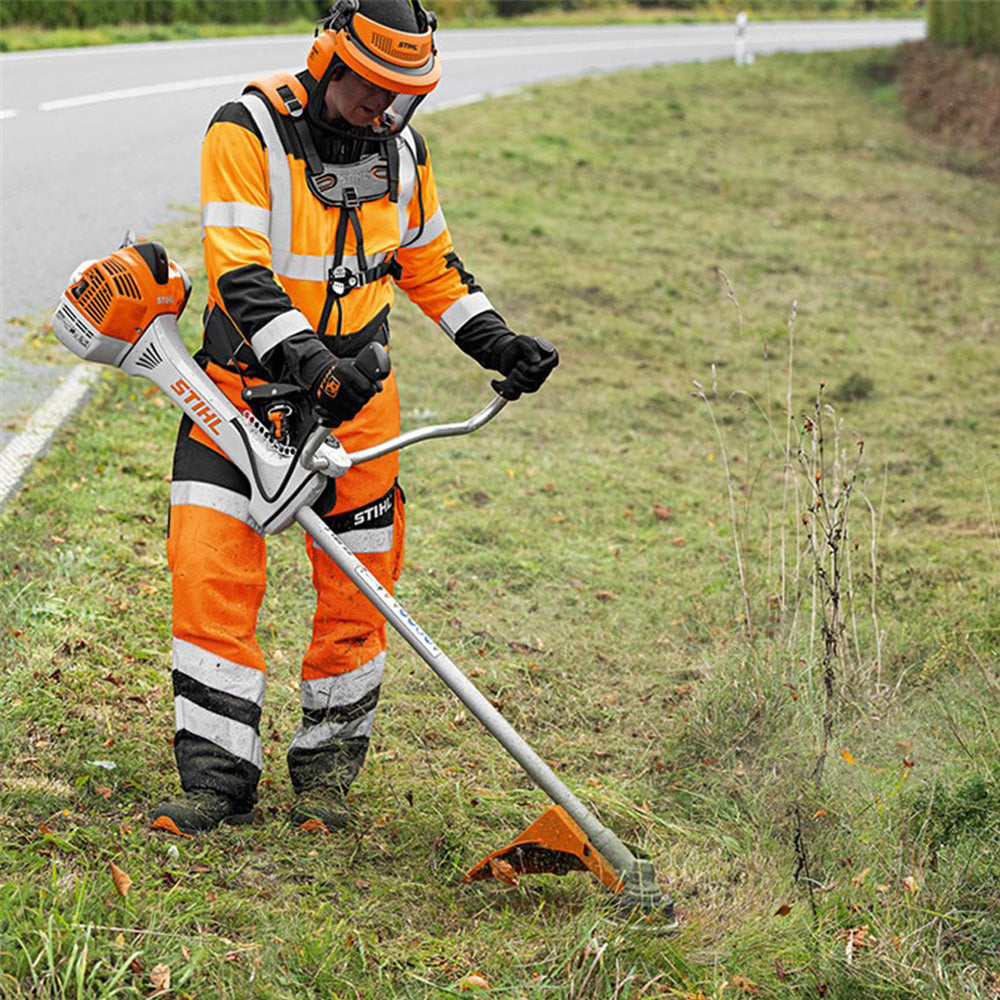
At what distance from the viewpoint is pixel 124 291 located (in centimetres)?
339

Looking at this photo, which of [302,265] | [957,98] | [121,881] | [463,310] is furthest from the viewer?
[957,98]

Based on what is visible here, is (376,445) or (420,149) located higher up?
(420,149)

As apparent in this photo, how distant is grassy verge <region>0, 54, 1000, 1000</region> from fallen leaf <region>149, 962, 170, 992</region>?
29 millimetres

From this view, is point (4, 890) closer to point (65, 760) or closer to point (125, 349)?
point (65, 760)

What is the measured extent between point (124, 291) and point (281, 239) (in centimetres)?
41

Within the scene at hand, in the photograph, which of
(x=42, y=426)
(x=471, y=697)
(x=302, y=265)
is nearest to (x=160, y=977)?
(x=471, y=697)

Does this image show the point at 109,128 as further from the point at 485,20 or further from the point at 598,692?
the point at 485,20

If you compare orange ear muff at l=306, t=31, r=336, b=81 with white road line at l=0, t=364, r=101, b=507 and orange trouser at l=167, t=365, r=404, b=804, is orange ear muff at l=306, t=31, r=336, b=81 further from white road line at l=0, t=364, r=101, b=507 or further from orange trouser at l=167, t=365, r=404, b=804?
white road line at l=0, t=364, r=101, b=507

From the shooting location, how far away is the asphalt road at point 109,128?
7504 millimetres

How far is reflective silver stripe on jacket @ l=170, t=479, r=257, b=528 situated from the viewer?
11.1 feet

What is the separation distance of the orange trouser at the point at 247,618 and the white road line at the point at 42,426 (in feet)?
6.41

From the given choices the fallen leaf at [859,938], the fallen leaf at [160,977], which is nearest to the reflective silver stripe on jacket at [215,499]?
the fallen leaf at [160,977]

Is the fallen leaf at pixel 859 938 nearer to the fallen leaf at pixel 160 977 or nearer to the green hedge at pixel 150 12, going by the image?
the fallen leaf at pixel 160 977

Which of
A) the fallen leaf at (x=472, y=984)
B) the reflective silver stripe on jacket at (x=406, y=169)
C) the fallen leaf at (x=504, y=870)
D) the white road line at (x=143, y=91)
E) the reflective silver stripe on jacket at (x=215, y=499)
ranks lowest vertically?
the white road line at (x=143, y=91)
